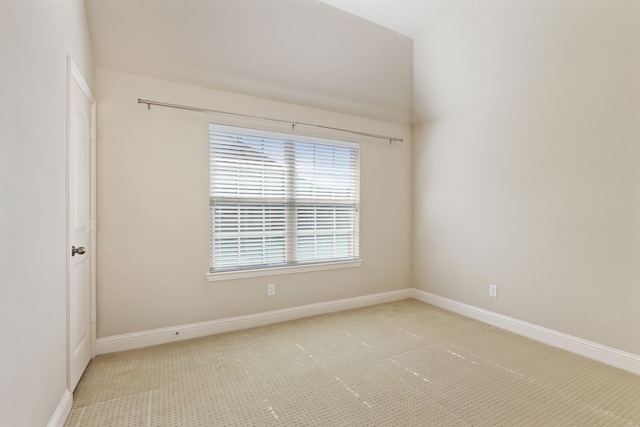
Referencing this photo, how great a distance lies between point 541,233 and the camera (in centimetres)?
291

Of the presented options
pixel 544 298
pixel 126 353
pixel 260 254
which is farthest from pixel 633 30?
pixel 126 353

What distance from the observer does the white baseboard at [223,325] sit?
2.64 metres

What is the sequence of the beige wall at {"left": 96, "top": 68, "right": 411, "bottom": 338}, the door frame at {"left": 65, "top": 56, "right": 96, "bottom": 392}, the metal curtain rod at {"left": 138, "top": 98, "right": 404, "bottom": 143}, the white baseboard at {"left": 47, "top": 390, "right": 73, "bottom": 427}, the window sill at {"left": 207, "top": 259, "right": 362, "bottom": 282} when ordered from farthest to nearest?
the window sill at {"left": 207, "top": 259, "right": 362, "bottom": 282}
the metal curtain rod at {"left": 138, "top": 98, "right": 404, "bottom": 143}
the beige wall at {"left": 96, "top": 68, "right": 411, "bottom": 338}
the door frame at {"left": 65, "top": 56, "right": 96, "bottom": 392}
the white baseboard at {"left": 47, "top": 390, "right": 73, "bottom": 427}

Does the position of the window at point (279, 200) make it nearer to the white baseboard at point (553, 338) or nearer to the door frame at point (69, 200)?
the door frame at point (69, 200)

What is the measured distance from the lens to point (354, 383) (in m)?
2.18

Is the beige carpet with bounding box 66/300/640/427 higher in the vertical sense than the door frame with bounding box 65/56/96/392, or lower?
lower

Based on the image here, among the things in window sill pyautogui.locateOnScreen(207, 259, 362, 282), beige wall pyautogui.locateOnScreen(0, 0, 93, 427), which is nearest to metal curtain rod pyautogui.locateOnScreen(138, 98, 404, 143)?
beige wall pyautogui.locateOnScreen(0, 0, 93, 427)

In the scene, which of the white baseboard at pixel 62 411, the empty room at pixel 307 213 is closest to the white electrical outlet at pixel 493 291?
the empty room at pixel 307 213

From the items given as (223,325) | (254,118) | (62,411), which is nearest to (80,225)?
(62,411)

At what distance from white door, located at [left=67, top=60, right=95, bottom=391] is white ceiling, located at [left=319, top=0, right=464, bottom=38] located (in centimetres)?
203

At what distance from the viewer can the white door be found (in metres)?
1.93

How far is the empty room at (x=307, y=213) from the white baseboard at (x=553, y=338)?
16 millimetres

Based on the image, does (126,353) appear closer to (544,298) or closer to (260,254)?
(260,254)

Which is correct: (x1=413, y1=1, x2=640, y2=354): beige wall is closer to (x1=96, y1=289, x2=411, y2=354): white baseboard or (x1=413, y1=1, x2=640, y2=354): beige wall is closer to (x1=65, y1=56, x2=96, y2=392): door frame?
(x1=96, y1=289, x2=411, y2=354): white baseboard
